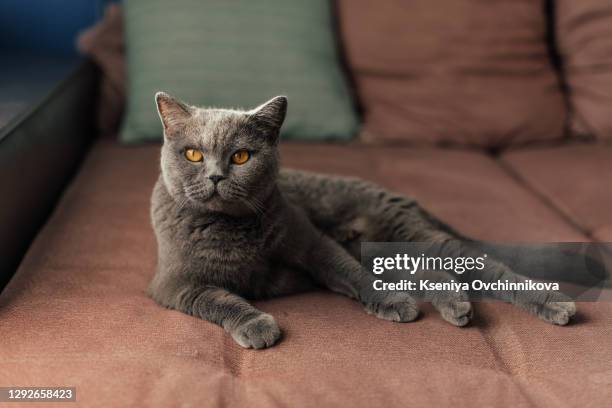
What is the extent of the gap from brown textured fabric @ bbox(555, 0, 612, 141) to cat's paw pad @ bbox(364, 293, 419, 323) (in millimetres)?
1343

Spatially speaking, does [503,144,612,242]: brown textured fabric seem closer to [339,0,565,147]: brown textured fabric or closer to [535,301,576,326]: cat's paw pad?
[339,0,565,147]: brown textured fabric

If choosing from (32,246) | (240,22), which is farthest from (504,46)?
(32,246)

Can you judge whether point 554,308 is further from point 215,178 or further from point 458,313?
point 215,178

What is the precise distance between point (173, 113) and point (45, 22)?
5.28 feet

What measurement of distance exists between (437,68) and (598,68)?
0.56 m

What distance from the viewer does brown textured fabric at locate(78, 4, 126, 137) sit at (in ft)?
7.29

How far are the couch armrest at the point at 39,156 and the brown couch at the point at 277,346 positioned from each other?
0.17 ft

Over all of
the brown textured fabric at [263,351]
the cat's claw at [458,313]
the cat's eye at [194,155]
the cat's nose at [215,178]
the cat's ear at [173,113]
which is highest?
the cat's ear at [173,113]

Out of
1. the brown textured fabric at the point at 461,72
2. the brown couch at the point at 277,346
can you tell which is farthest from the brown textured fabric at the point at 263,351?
the brown textured fabric at the point at 461,72

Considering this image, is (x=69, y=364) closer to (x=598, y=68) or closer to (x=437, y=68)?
(x=437, y=68)

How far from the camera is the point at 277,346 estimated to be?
3.50ft

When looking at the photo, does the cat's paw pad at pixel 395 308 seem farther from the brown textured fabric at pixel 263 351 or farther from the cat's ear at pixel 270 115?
the cat's ear at pixel 270 115

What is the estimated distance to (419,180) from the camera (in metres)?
1.86

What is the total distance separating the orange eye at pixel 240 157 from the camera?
1175mm
